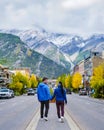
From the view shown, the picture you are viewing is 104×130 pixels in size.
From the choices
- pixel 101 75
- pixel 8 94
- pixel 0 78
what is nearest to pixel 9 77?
pixel 0 78

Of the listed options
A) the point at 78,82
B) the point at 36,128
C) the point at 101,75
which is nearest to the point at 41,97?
the point at 36,128

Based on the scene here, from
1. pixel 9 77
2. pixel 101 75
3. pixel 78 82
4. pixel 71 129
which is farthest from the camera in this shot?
Answer: pixel 78 82

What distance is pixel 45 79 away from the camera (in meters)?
23.9

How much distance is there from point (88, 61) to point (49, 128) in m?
169

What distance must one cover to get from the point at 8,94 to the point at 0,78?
67.3 metres

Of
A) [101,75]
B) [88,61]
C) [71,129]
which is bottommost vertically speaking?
[71,129]

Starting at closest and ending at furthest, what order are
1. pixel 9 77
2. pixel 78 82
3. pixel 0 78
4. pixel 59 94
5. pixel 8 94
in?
pixel 59 94 → pixel 8 94 → pixel 0 78 → pixel 9 77 → pixel 78 82

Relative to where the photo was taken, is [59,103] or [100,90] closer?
[59,103]

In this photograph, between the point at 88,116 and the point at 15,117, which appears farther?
the point at 88,116

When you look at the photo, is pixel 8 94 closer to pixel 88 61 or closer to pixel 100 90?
pixel 100 90

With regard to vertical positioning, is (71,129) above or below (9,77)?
below

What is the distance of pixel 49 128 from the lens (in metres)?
19.3

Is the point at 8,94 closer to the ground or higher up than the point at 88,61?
closer to the ground

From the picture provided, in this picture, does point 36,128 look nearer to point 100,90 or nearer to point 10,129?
point 10,129
